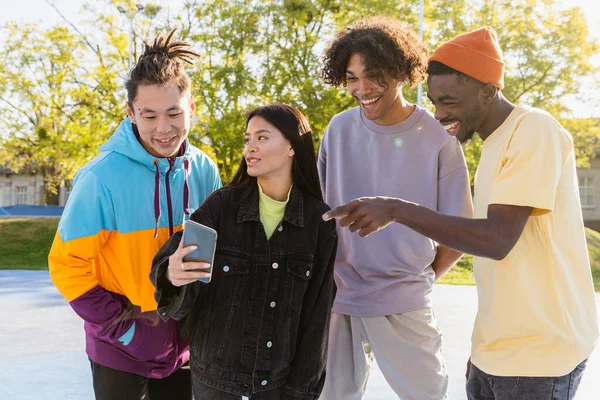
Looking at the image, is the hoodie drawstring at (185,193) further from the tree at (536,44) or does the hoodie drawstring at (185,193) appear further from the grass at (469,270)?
the tree at (536,44)

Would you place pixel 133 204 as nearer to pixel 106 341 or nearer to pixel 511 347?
pixel 106 341

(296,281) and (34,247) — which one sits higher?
(296,281)

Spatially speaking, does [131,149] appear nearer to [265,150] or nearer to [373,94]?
[265,150]

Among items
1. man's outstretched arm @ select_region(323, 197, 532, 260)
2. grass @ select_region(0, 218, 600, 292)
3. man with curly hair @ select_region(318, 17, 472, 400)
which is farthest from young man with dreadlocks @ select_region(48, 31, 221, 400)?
grass @ select_region(0, 218, 600, 292)

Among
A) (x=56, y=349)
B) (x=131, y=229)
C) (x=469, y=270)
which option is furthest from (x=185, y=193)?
(x=469, y=270)

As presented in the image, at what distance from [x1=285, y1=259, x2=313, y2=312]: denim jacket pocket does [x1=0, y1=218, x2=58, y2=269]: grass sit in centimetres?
1365

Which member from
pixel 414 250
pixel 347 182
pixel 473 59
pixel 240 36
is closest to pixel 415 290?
pixel 414 250

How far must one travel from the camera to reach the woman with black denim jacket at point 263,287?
9.34 ft

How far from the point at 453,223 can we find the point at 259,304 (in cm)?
106

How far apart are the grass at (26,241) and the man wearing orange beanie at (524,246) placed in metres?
14.5

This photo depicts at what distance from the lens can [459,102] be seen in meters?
2.46

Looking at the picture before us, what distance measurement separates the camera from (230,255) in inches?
113

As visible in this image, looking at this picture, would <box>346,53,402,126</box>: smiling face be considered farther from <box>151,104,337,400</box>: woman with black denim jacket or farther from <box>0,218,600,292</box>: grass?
<box>0,218,600,292</box>: grass

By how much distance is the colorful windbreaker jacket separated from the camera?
284 centimetres
